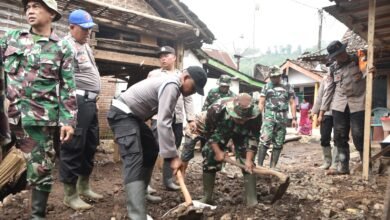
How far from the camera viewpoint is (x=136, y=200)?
286 centimetres

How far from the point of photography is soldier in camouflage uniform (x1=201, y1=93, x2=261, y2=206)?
3740 mm

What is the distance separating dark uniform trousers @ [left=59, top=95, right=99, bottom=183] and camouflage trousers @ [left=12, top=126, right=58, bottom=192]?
715 mm

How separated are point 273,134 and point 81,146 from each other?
142 inches

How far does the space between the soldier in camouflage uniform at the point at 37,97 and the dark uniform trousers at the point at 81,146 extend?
68 centimetres

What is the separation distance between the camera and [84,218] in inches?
125

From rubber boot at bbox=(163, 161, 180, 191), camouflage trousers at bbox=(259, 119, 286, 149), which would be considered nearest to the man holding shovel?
rubber boot at bbox=(163, 161, 180, 191)

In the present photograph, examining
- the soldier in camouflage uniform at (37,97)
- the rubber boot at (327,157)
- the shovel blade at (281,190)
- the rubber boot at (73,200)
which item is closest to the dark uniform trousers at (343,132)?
the rubber boot at (327,157)

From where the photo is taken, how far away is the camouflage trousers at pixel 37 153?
8.77 ft

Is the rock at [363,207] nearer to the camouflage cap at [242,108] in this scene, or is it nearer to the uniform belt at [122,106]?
the camouflage cap at [242,108]

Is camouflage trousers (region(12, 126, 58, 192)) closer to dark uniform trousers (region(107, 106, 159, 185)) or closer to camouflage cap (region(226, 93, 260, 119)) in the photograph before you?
dark uniform trousers (region(107, 106, 159, 185))

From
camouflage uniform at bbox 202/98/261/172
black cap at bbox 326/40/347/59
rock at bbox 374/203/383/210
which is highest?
black cap at bbox 326/40/347/59

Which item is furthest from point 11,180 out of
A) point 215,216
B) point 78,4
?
point 78,4

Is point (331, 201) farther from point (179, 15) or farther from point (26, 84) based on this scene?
point (179, 15)

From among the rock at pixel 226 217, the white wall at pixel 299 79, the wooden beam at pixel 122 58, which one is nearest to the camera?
the rock at pixel 226 217
